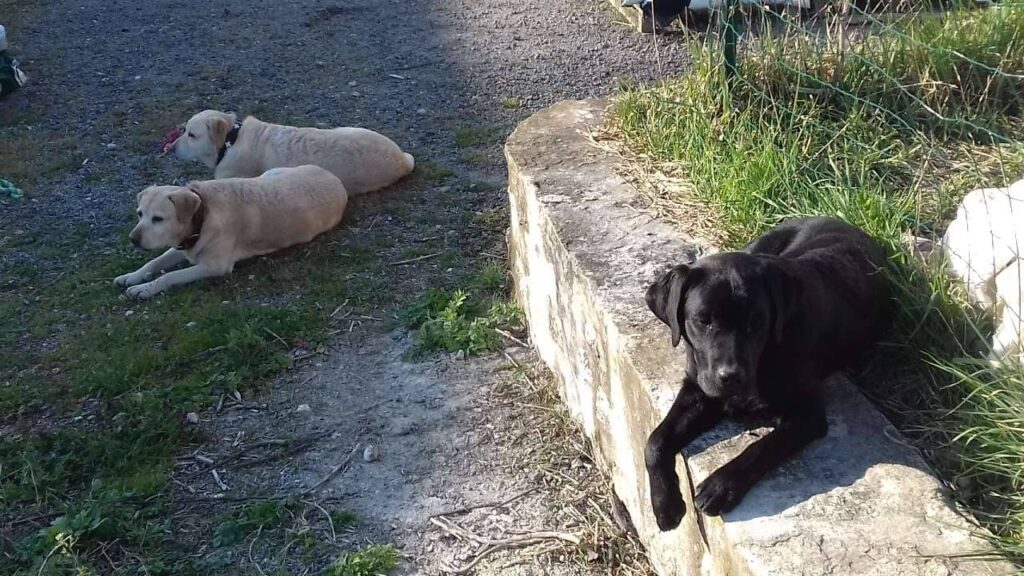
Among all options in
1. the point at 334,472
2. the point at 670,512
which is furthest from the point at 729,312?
the point at 334,472

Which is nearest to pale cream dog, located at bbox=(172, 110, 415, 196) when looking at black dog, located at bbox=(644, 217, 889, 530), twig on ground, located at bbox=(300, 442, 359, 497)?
twig on ground, located at bbox=(300, 442, 359, 497)

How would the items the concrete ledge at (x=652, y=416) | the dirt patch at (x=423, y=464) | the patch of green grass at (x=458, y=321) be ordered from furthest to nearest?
1. the patch of green grass at (x=458, y=321)
2. the dirt patch at (x=423, y=464)
3. the concrete ledge at (x=652, y=416)

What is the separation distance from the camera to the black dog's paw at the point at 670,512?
2.80m

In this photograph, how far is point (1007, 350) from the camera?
2861mm

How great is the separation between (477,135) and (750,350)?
4.64 metres

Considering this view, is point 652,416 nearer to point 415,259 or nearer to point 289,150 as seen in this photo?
point 415,259

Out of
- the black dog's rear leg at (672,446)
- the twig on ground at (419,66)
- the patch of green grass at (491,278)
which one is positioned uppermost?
the black dog's rear leg at (672,446)

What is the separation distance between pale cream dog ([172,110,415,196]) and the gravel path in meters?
0.17

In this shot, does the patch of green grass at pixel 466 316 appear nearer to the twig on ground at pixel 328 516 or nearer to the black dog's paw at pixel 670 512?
the twig on ground at pixel 328 516

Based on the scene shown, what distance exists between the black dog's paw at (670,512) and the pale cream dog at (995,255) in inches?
40.1

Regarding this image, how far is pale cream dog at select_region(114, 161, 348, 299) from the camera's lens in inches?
215

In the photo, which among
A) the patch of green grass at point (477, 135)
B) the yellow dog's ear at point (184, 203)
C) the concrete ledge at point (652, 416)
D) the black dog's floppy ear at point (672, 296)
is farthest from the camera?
the patch of green grass at point (477, 135)

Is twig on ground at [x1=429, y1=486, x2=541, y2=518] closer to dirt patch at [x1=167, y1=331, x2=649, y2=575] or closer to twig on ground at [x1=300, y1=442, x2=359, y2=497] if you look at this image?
dirt patch at [x1=167, y1=331, x2=649, y2=575]

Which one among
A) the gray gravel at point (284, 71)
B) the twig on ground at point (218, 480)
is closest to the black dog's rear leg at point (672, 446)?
the twig on ground at point (218, 480)
